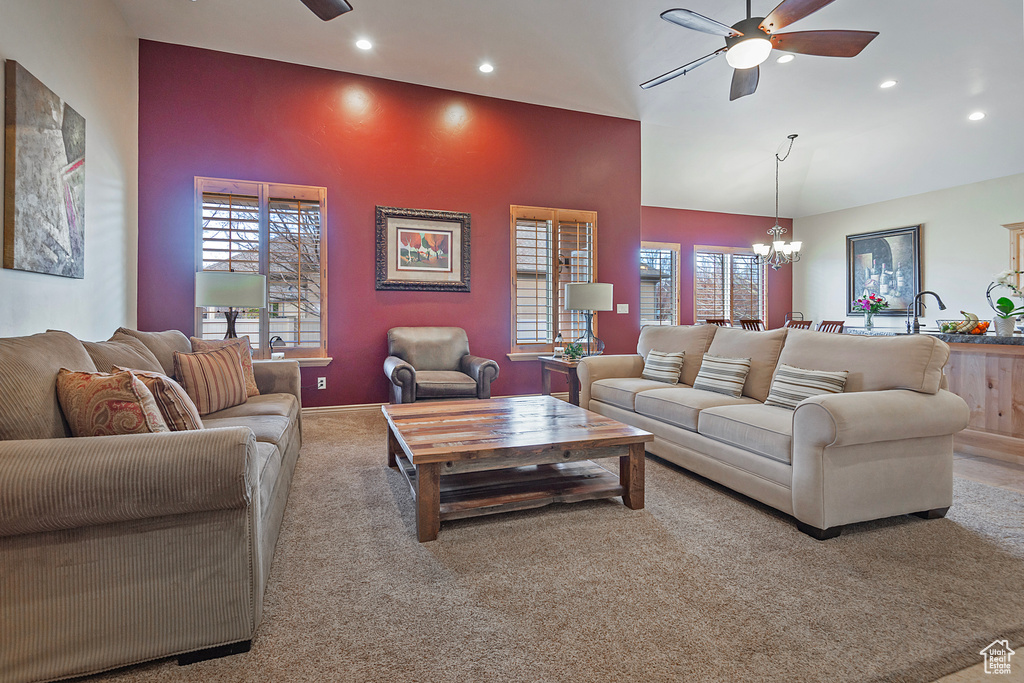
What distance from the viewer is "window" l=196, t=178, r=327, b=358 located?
4469mm

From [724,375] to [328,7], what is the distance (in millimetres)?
3369

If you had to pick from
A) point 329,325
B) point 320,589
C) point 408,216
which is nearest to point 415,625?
point 320,589

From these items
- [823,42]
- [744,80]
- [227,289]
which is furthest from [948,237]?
[227,289]

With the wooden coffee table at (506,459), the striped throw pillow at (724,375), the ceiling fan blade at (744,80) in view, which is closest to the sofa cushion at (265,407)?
the wooden coffee table at (506,459)

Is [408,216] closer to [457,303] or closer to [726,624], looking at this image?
[457,303]

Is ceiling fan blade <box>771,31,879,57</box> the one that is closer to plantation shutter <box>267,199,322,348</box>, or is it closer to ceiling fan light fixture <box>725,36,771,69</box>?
ceiling fan light fixture <box>725,36,771,69</box>

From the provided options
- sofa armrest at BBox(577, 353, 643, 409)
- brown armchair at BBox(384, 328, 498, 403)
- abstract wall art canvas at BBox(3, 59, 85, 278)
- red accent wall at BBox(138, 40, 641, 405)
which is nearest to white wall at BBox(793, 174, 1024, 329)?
red accent wall at BBox(138, 40, 641, 405)

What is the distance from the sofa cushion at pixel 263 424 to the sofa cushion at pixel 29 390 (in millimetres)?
726

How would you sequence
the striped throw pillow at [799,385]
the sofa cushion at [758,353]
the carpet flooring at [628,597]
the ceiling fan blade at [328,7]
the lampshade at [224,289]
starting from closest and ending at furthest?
1. the carpet flooring at [628,597]
2. the striped throw pillow at [799,385]
3. the ceiling fan blade at [328,7]
4. the sofa cushion at [758,353]
5. the lampshade at [224,289]

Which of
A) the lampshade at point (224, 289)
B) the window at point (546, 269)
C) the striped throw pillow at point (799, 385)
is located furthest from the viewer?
the window at point (546, 269)

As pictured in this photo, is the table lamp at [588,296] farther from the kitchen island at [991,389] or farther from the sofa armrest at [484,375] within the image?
the kitchen island at [991,389]

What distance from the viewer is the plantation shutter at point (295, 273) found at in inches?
182

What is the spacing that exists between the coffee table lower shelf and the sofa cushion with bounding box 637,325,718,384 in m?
1.53

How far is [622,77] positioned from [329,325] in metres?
3.83
